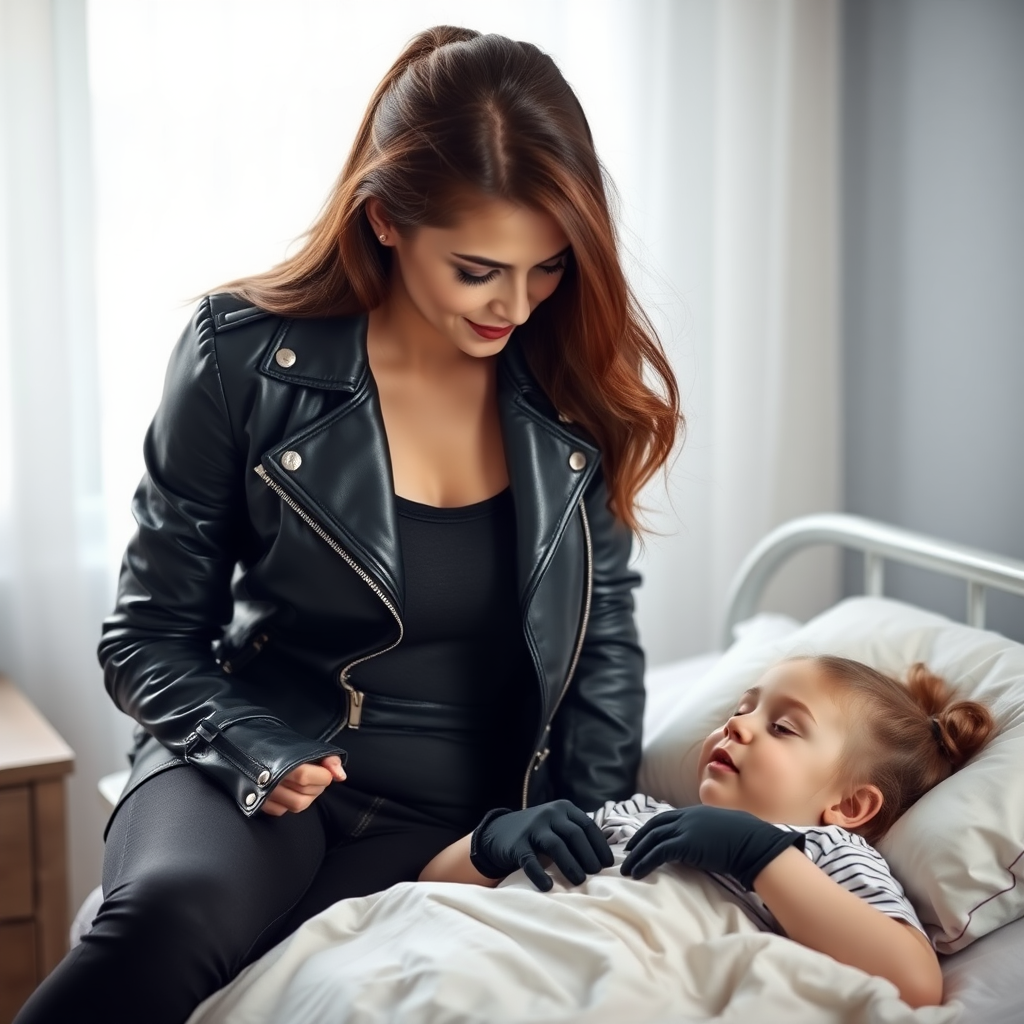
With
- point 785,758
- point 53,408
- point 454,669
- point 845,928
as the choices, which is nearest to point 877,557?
point 785,758

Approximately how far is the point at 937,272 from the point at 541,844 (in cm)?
170

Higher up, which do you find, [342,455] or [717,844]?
[342,455]

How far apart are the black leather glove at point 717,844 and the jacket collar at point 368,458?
1.22ft

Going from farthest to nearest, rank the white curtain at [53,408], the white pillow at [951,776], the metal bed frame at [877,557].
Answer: the white curtain at [53,408] → the metal bed frame at [877,557] → the white pillow at [951,776]

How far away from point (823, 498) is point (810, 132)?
803 mm

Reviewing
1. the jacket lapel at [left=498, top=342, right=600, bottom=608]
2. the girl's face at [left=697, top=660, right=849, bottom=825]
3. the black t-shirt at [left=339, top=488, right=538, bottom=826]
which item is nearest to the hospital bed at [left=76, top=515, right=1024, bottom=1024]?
the girl's face at [left=697, top=660, right=849, bottom=825]

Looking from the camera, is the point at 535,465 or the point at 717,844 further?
the point at 535,465

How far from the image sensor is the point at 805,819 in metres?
1.51

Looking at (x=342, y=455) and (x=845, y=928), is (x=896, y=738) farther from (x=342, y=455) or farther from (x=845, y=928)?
(x=342, y=455)

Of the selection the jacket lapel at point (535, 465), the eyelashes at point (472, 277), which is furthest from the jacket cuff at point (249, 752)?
the eyelashes at point (472, 277)

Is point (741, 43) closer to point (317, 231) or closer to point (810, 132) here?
point (810, 132)

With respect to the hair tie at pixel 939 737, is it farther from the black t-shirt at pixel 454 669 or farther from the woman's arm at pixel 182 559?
the woman's arm at pixel 182 559

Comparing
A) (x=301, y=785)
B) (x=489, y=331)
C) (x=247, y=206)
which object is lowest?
(x=301, y=785)

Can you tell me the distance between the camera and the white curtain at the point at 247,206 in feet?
7.12
